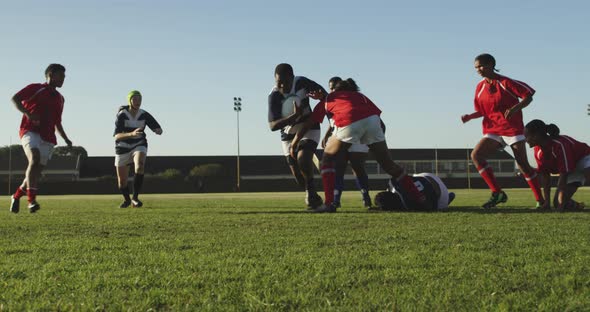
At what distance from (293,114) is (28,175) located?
385 centimetres

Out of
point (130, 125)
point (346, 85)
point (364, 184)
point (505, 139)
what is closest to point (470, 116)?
point (505, 139)

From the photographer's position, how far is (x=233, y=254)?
122 inches

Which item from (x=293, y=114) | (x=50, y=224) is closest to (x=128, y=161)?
(x=293, y=114)

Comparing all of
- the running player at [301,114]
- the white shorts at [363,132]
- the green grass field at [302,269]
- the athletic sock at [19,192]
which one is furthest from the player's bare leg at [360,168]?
the athletic sock at [19,192]

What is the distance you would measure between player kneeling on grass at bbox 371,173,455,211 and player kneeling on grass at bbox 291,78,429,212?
5.2 inches

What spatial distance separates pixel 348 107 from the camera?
6.65 meters

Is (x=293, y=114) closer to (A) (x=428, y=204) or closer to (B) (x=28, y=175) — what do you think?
(A) (x=428, y=204)

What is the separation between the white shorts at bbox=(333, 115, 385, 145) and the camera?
6594mm

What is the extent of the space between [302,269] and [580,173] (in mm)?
5865

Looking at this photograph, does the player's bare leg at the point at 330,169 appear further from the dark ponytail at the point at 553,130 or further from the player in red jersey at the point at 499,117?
the dark ponytail at the point at 553,130

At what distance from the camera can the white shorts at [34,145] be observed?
7863 millimetres

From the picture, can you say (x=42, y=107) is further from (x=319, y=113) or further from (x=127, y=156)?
(x=319, y=113)

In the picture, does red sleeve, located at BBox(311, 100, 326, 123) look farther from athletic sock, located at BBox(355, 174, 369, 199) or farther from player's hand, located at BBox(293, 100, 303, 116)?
athletic sock, located at BBox(355, 174, 369, 199)

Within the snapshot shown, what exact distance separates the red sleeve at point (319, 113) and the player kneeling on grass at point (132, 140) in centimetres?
383
